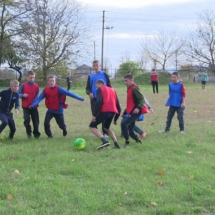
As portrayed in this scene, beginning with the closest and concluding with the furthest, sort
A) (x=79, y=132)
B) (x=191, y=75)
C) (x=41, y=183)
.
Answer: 1. (x=41, y=183)
2. (x=79, y=132)
3. (x=191, y=75)

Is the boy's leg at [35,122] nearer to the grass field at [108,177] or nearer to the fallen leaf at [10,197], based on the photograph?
the grass field at [108,177]

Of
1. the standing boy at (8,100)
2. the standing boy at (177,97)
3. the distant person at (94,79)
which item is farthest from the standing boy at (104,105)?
the standing boy at (177,97)

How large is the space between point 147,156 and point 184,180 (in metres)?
1.62

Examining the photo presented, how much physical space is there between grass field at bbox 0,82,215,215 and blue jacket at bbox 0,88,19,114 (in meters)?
0.82

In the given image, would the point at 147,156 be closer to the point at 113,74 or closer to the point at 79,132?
the point at 79,132

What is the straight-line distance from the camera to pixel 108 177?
20.4ft

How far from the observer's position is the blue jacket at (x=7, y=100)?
9398mm

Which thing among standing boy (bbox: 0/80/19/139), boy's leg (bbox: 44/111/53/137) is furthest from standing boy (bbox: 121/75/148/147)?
standing boy (bbox: 0/80/19/139)

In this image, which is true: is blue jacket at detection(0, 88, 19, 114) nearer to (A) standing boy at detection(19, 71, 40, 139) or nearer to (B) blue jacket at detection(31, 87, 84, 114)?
(A) standing boy at detection(19, 71, 40, 139)

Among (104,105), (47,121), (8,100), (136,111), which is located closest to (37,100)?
(47,121)

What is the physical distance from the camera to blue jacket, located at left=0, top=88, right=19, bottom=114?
9398 millimetres

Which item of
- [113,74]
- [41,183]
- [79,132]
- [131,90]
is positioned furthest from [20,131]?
[113,74]

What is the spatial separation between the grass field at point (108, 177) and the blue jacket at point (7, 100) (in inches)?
32.3

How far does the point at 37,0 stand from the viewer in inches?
1703
